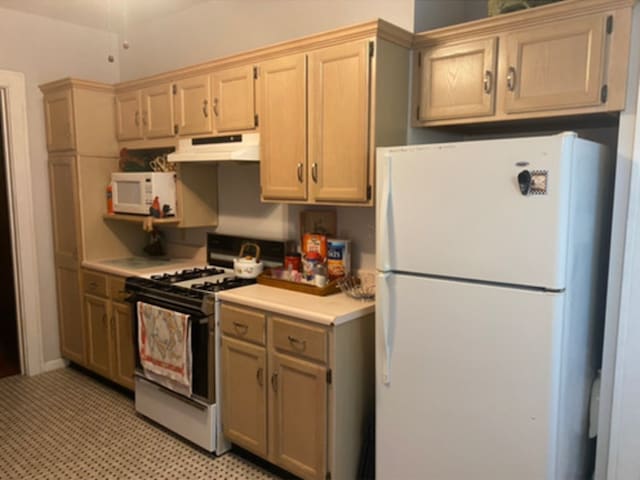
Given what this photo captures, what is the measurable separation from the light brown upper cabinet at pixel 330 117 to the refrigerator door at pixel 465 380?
669 millimetres

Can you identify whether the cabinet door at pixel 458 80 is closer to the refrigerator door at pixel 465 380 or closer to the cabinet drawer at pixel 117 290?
the refrigerator door at pixel 465 380

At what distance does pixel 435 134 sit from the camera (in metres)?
2.70

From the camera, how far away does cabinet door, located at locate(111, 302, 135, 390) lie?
339cm

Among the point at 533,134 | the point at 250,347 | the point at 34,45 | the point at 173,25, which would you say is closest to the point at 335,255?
the point at 250,347

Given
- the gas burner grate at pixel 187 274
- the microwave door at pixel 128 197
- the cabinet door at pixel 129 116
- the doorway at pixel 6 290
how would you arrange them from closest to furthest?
the gas burner grate at pixel 187 274 → the microwave door at pixel 128 197 → the cabinet door at pixel 129 116 → the doorway at pixel 6 290

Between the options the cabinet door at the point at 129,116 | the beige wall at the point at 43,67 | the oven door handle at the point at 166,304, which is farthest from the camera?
the beige wall at the point at 43,67

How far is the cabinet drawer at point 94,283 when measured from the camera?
355 cm

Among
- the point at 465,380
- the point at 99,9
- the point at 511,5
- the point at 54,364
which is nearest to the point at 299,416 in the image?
the point at 465,380

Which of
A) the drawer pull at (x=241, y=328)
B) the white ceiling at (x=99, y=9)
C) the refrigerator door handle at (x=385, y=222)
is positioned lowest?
the drawer pull at (x=241, y=328)

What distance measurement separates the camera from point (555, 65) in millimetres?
2055

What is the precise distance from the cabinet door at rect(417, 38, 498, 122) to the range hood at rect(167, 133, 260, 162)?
38.1 inches

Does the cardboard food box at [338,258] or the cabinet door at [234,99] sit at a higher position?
the cabinet door at [234,99]

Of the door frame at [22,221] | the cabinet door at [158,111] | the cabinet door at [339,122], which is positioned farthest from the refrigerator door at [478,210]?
the door frame at [22,221]

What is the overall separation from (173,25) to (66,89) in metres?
0.94
